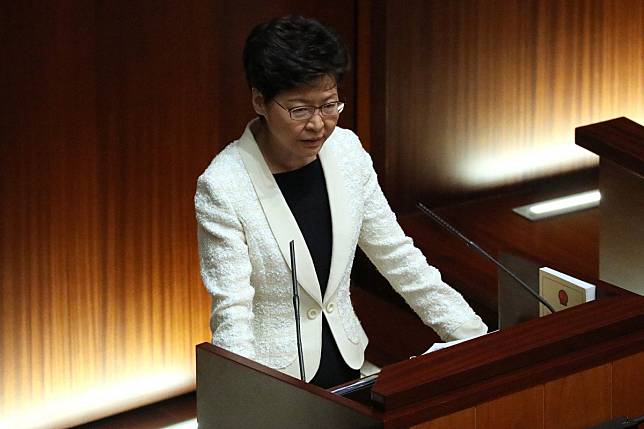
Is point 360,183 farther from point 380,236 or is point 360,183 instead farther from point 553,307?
point 553,307

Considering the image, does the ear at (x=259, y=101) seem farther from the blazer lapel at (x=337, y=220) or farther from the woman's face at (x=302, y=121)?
the blazer lapel at (x=337, y=220)

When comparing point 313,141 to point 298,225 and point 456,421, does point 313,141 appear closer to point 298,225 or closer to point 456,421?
point 298,225

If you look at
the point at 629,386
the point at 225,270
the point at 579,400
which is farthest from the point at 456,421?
the point at 225,270

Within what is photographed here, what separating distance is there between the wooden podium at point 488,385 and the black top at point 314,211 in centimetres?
37

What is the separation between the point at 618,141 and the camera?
3350 mm

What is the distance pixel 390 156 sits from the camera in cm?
462

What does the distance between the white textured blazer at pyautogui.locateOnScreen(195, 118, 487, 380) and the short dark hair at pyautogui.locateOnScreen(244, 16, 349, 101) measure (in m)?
0.18

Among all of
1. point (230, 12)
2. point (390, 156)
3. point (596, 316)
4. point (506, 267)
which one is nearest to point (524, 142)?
point (390, 156)

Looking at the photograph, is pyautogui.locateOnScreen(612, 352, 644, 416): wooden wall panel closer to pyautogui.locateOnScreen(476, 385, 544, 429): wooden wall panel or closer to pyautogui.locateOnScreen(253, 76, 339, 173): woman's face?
pyautogui.locateOnScreen(476, 385, 544, 429): wooden wall panel

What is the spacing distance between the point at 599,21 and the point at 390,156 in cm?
97

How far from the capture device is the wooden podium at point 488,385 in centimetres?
210

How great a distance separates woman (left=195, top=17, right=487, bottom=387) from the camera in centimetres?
253

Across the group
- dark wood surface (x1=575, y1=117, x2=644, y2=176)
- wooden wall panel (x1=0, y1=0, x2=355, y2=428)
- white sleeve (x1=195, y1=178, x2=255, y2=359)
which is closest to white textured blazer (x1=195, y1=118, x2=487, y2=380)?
white sleeve (x1=195, y1=178, x2=255, y2=359)

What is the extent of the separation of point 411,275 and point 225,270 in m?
0.42
